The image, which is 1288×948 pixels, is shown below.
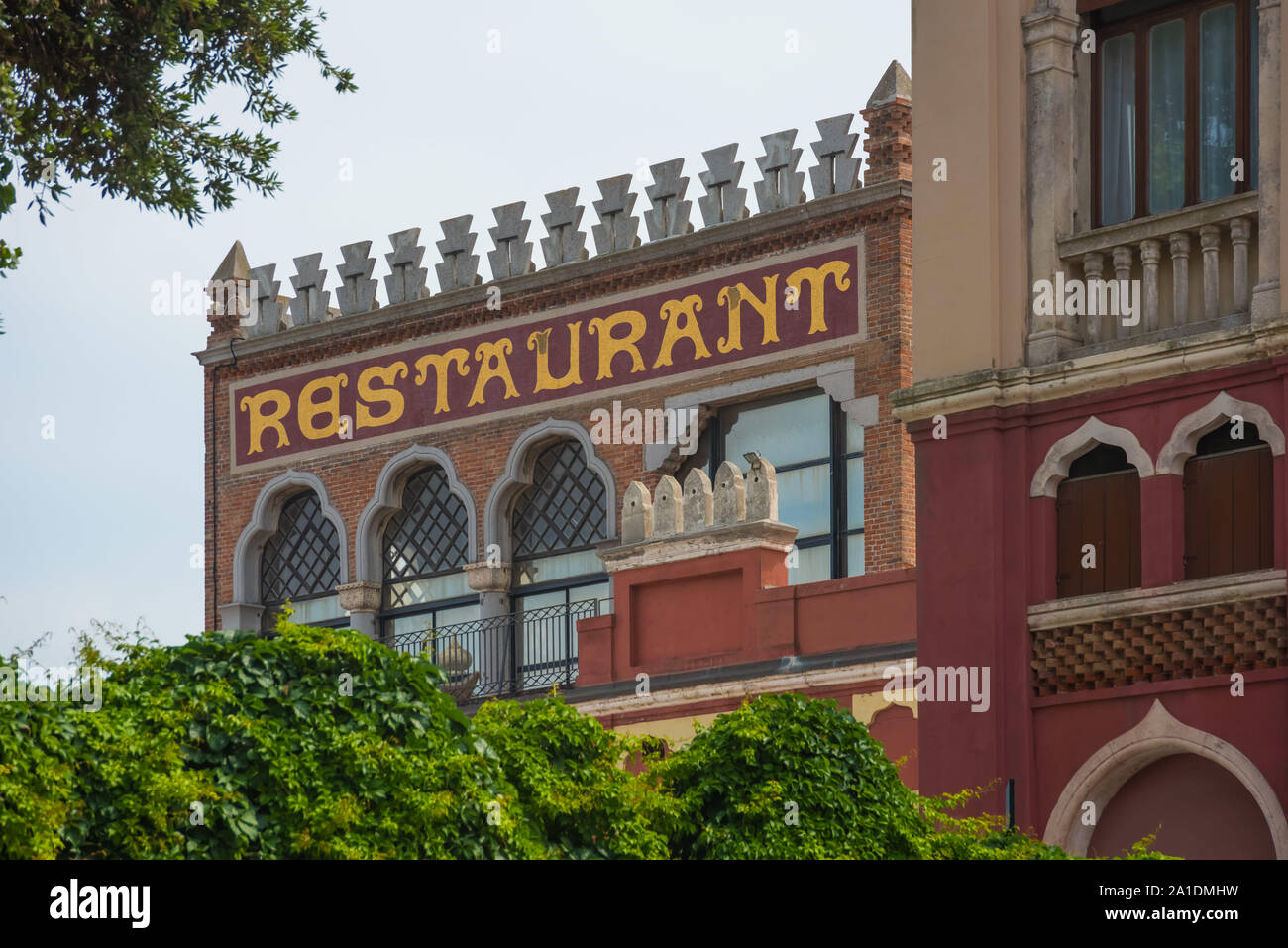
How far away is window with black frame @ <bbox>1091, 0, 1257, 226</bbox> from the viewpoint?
1725cm

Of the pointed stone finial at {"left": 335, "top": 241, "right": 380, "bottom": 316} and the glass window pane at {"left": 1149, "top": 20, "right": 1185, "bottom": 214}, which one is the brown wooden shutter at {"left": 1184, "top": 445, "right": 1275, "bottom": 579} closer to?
the glass window pane at {"left": 1149, "top": 20, "right": 1185, "bottom": 214}

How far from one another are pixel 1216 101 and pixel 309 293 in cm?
1765

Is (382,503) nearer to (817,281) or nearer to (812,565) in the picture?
(812,565)

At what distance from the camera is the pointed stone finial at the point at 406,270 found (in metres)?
31.6

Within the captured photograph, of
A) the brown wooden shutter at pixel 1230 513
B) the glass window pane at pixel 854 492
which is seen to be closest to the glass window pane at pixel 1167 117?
the brown wooden shutter at pixel 1230 513

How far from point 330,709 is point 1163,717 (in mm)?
7256

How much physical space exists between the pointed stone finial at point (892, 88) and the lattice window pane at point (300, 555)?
9807mm

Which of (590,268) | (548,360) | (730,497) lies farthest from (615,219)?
(730,497)

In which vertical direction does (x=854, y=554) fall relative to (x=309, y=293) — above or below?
below

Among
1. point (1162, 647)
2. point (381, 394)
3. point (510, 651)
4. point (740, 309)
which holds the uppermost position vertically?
point (740, 309)

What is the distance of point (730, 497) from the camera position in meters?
22.8

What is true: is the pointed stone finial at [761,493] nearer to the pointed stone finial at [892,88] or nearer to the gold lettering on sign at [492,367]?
the pointed stone finial at [892,88]
